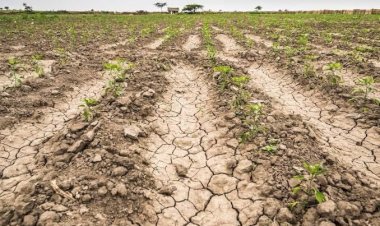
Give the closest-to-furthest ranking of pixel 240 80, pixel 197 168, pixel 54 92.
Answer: pixel 197 168, pixel 240 80, pixel 54 92

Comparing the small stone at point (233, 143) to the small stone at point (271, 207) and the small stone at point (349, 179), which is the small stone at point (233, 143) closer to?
the small stone at point (271, 207)

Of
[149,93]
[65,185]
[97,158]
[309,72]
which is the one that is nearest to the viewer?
[65,185]

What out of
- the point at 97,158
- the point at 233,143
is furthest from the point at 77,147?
the point at 233,143

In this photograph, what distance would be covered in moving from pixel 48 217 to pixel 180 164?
1549mm

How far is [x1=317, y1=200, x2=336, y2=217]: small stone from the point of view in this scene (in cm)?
229

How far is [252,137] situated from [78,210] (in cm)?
220

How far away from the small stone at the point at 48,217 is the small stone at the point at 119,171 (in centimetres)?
68

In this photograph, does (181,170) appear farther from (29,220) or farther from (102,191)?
(29,220)

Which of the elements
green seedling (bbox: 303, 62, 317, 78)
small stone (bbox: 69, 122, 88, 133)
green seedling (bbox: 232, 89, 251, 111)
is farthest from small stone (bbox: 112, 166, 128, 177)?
green seedling (bbox: 303, 62, 317, 78)

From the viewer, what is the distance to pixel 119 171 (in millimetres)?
2854

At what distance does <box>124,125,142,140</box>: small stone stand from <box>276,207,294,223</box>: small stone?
1.98 meters

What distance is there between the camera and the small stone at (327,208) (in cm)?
229

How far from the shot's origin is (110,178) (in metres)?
2.77

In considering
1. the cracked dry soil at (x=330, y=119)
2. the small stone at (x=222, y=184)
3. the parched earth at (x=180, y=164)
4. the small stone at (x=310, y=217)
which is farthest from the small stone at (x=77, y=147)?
the cracked dry soil at (x=330, y=119)
